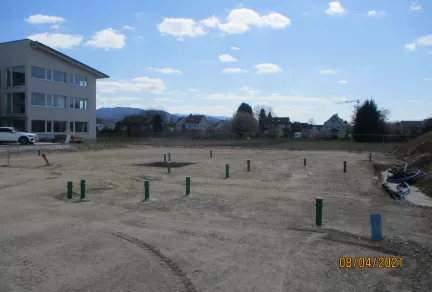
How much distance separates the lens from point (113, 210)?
29.8 ft

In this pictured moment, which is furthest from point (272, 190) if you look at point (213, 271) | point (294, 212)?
point (213, 271)

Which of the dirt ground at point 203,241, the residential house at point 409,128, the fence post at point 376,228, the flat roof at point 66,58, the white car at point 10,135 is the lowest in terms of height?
the dirt ground at point 203,241

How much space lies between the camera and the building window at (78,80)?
46706mm

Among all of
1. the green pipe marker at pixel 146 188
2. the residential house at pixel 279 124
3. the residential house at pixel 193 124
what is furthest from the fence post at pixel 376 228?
the residential house at pixel 193 124

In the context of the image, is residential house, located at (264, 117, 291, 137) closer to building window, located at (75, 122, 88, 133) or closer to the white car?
building window, located at (75, 122, 88, 133)

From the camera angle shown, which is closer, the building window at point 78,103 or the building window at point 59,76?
the building window at point 59,76

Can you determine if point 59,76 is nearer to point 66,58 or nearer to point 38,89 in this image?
point 66,58

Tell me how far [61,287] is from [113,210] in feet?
15.3

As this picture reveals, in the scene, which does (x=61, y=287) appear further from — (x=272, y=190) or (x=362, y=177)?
(x=362, y=177)

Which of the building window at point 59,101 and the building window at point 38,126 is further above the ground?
the building window at point 59,101

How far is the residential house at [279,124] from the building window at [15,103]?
7486 cm

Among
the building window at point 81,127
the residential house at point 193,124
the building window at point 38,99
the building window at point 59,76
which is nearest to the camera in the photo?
the building window at point 38,99

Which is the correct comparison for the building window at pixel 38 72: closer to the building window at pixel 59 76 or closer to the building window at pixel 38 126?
the building window at pixel 59 76

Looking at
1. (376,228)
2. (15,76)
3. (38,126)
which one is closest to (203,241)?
(376,228)
